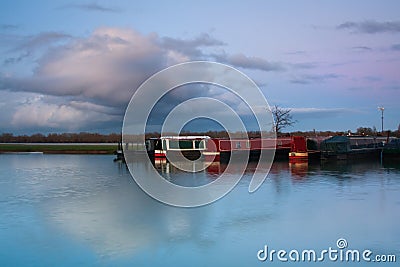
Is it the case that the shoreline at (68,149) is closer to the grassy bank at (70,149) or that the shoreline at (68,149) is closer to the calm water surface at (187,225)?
the grassy bank at (70,149)

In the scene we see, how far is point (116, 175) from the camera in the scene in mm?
21938

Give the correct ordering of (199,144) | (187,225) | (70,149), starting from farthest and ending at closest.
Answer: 1. (70,149)
2. (199,144)
3. (187,225)

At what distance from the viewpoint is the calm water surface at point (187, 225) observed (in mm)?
8172

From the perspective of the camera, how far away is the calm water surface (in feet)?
26.8

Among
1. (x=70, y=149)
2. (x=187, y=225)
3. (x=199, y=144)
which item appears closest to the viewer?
(x=187, y=225)

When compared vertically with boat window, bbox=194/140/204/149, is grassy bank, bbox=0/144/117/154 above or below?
below

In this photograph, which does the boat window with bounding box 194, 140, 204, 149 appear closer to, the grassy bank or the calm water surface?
the calm water surface

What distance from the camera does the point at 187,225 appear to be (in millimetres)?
10336

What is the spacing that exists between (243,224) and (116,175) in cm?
1251

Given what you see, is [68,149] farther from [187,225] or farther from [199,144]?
[187,225]

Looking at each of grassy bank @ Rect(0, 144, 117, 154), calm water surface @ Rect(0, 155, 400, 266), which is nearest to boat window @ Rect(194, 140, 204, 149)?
calm water surface @ Rect(0, 155, 400, 266)

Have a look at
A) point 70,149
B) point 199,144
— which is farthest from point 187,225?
point 70,149

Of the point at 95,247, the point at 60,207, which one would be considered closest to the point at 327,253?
the point at 95,247

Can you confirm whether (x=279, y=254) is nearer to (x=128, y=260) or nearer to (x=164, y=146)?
(x=128, y=260)
